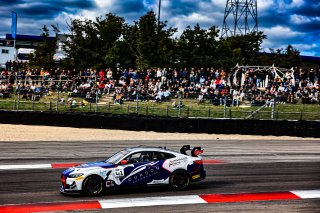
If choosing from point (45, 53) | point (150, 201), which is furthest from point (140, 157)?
point (45, 53)

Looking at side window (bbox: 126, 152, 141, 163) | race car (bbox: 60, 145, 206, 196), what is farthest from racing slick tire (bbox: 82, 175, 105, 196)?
side window (bbox: 126, 152, 141, 163)

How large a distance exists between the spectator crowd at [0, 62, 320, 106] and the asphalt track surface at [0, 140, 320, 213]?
509cm

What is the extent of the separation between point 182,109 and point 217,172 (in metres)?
12.8

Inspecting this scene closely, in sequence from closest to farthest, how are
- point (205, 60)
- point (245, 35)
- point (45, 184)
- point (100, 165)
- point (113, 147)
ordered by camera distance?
1. point (100, 165)
2. point (45, 184)
3. point (113, 147)
4. point (205, 60)
5. point (245, 35)

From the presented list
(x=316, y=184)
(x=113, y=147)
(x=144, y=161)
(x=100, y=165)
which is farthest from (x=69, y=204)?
(x=113, y=147)

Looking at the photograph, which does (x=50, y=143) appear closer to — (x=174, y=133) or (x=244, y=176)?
(x=174, y=133)

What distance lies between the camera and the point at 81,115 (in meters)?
28.6

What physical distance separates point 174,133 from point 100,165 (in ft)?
53.6

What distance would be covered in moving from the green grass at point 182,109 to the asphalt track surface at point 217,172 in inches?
122

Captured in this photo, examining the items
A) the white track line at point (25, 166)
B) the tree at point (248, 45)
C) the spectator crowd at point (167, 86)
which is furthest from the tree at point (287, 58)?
the white track line at point (25, 166)

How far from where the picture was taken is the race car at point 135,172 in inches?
454

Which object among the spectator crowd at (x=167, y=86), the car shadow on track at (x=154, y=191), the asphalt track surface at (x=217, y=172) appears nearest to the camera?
the asphalt track surface at (x=217, y=172)

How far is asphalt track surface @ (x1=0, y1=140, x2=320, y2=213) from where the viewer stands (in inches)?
451

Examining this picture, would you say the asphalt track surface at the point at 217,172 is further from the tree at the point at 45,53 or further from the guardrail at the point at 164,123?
the tree at the point at 45,53
